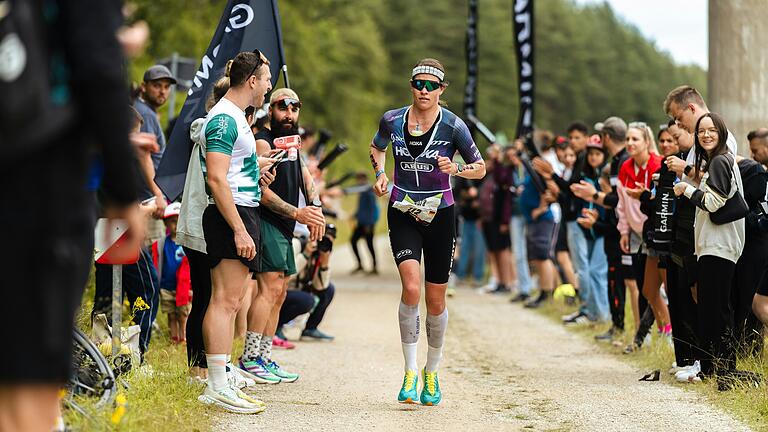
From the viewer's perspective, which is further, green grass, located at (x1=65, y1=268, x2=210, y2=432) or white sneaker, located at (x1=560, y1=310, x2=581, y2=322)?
white sneaker, located at (x1=560, y1=310, x2=581, y2=322)

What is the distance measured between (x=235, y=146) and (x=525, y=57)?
10767 millimetres

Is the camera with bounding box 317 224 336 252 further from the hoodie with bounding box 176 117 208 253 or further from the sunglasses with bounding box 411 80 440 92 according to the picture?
the hoodie with bounding box 176 117 208 253

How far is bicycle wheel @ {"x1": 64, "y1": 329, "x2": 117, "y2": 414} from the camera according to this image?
6.11m

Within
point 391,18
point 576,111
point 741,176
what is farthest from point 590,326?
point 576,111

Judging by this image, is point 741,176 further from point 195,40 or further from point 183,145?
point 195,40

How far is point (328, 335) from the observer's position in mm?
12430

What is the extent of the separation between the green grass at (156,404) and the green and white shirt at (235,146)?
1229mm

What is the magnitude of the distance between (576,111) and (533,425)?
93.7 m

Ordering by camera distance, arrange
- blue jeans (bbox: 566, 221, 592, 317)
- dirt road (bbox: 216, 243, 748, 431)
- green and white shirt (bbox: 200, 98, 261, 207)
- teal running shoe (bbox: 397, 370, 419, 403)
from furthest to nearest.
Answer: blue jeans (bbox: 566, 221, 592, 317), teal running shoe (bbox: 397, 370, 419, 403), dirt road (bbox: 216, 243, 748, 431), green and white shirt (bbox: 200, 98, 261, 207)

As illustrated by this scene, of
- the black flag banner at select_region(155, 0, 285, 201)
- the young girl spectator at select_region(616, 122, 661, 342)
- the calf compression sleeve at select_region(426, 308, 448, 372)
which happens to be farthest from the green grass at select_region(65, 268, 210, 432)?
the young girl spectator at select_region(616, 122, 661, 342)

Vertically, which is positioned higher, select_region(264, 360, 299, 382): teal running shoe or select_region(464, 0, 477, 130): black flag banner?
select_region(464, 0, 477, 130): black flag banner

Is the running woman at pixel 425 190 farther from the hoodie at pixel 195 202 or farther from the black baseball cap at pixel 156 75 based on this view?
the black baseball cap at pixel 156 75

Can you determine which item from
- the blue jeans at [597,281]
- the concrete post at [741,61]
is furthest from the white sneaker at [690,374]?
the blue jeans at [597,281]

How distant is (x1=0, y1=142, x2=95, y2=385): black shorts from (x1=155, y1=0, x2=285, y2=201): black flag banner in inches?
191
